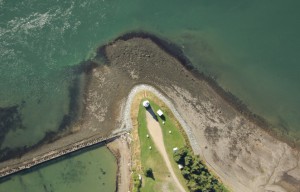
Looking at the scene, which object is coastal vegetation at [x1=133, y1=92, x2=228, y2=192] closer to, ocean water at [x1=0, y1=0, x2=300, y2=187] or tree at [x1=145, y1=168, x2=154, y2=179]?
tree at [x1=145, y1=168, x2=154, y2=179]

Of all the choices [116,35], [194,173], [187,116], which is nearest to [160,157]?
[194,173]

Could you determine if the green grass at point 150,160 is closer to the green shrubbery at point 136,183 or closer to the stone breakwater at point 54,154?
the green shrubbery at point 136,183

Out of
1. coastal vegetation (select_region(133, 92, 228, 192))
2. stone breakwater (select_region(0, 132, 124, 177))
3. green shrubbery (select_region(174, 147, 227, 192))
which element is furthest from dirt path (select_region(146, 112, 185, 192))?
stone breakwater (select_region(0, 132, 124, 177))

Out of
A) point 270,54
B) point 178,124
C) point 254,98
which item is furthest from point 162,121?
point 270,54

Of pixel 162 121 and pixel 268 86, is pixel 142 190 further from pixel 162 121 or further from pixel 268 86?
pixel 268 86

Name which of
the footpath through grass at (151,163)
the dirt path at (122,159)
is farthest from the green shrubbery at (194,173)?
the dirt path at (122,159)

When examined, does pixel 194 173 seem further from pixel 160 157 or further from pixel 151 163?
pixel 151 163
